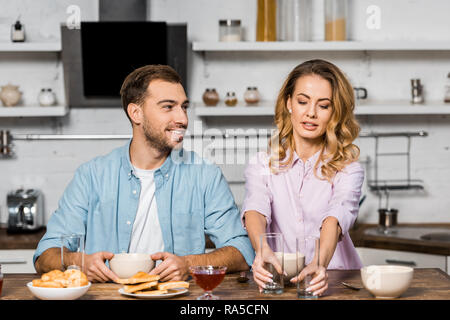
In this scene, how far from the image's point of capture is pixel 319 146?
223 centimetres

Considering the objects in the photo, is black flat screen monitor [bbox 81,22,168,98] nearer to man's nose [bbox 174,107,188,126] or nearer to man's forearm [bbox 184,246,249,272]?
man's nose [bbox 174,107,188,126]

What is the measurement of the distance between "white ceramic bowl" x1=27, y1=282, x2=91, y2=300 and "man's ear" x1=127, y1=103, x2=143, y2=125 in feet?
3.00

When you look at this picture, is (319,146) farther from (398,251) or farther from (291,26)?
(291,26)

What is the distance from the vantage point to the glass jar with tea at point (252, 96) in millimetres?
3688

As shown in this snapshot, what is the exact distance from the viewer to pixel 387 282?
160 centimetres

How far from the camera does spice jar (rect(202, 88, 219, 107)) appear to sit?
3662mm

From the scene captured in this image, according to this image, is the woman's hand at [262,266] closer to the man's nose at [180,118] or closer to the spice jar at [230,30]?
the man's nose at [180,118]

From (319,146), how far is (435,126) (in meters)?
1.94

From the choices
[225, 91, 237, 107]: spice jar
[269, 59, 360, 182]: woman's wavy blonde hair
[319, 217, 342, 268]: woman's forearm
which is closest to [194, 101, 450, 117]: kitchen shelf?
[225, 91, 237, 107]: spice jar

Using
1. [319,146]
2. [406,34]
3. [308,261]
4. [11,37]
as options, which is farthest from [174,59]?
[308,261]

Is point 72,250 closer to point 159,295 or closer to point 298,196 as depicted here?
point 159,295

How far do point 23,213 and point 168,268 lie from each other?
2.00 m

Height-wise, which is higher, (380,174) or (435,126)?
(435,126)
